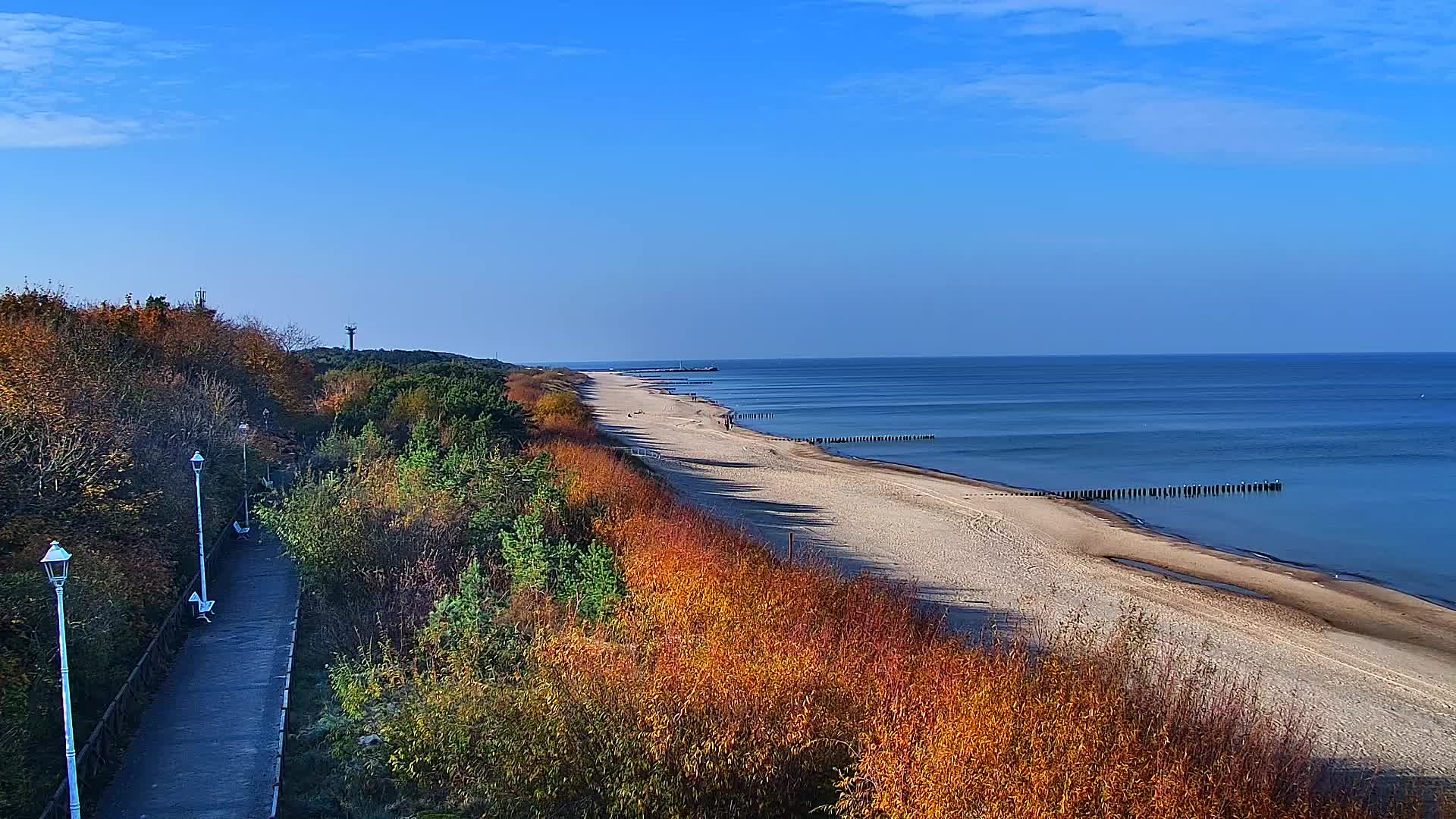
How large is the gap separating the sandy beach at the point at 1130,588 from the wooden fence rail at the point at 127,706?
11874mm

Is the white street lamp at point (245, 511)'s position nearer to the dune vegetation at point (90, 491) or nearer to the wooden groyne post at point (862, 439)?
the dune vegetation at point (90, 491)

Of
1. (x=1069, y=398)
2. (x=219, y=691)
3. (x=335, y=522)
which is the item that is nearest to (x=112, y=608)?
(x=219, y=691)

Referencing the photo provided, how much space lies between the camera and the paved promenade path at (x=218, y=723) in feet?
35.5

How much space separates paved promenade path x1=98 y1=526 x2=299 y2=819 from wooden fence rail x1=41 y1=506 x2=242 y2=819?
0.50ft

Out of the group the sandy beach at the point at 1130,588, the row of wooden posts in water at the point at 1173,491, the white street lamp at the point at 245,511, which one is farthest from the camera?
the row of wooden posts in water at the point at 1173,491

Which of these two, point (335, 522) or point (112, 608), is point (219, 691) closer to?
point (112, 608)

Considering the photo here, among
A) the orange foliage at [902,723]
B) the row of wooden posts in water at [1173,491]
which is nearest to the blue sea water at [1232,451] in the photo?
the row of wooden posts in water at [1173,491]

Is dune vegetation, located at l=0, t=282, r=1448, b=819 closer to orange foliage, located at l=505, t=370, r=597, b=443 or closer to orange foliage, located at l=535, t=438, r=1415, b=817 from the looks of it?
orange foliage, located at l=535, t=438, r=1415, b=817

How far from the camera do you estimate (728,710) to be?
29.3ft

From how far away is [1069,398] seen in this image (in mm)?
111000

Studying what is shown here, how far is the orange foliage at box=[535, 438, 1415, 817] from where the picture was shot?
7.43m

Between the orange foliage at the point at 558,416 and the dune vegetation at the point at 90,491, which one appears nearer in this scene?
the dune vegetation at the point at 90,491

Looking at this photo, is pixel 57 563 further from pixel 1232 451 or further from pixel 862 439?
pixel 1232 451

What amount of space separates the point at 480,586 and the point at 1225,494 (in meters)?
35.2
